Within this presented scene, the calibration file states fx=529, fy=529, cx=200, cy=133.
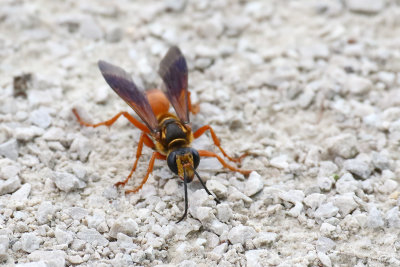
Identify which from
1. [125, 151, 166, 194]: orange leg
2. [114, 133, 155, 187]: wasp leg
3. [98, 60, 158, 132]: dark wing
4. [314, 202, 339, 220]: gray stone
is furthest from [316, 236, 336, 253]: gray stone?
[98, 60, 158, 132]: dark wing

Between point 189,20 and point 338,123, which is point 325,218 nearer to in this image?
point 338,123

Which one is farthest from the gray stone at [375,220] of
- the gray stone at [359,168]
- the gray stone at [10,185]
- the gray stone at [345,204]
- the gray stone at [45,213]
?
the gray stone at [10,185]

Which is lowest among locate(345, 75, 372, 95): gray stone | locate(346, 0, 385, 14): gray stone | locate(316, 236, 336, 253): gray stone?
locate(316, 236, 336, 253): gray stone

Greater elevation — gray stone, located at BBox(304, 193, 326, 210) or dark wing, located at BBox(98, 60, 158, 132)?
dark wing, located at BBox(98, 60, 158, 132)

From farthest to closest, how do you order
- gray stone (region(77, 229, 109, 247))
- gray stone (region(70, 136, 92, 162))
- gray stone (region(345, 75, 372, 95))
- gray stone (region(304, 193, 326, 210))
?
1. gray stone (region(345, 75, 372, 95))
2. gray stone (region(70, 136, 92, 162))
3. gray stone (region(304, 193, 326, 210))
4. gray stone (region(77, 229, 109, 247))

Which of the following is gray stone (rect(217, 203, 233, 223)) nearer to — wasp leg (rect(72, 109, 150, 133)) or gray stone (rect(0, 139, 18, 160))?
wasp leg (rect(72, 109, 150, 133))

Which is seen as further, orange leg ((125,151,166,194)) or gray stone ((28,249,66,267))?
orange leg ((125,151,166,194))

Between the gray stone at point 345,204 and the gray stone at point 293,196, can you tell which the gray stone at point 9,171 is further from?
the gray stone at point 345,204

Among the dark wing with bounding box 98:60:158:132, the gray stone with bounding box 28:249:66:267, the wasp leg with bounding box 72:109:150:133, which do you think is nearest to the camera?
the gray stone with bounding box 28:249:66:267
